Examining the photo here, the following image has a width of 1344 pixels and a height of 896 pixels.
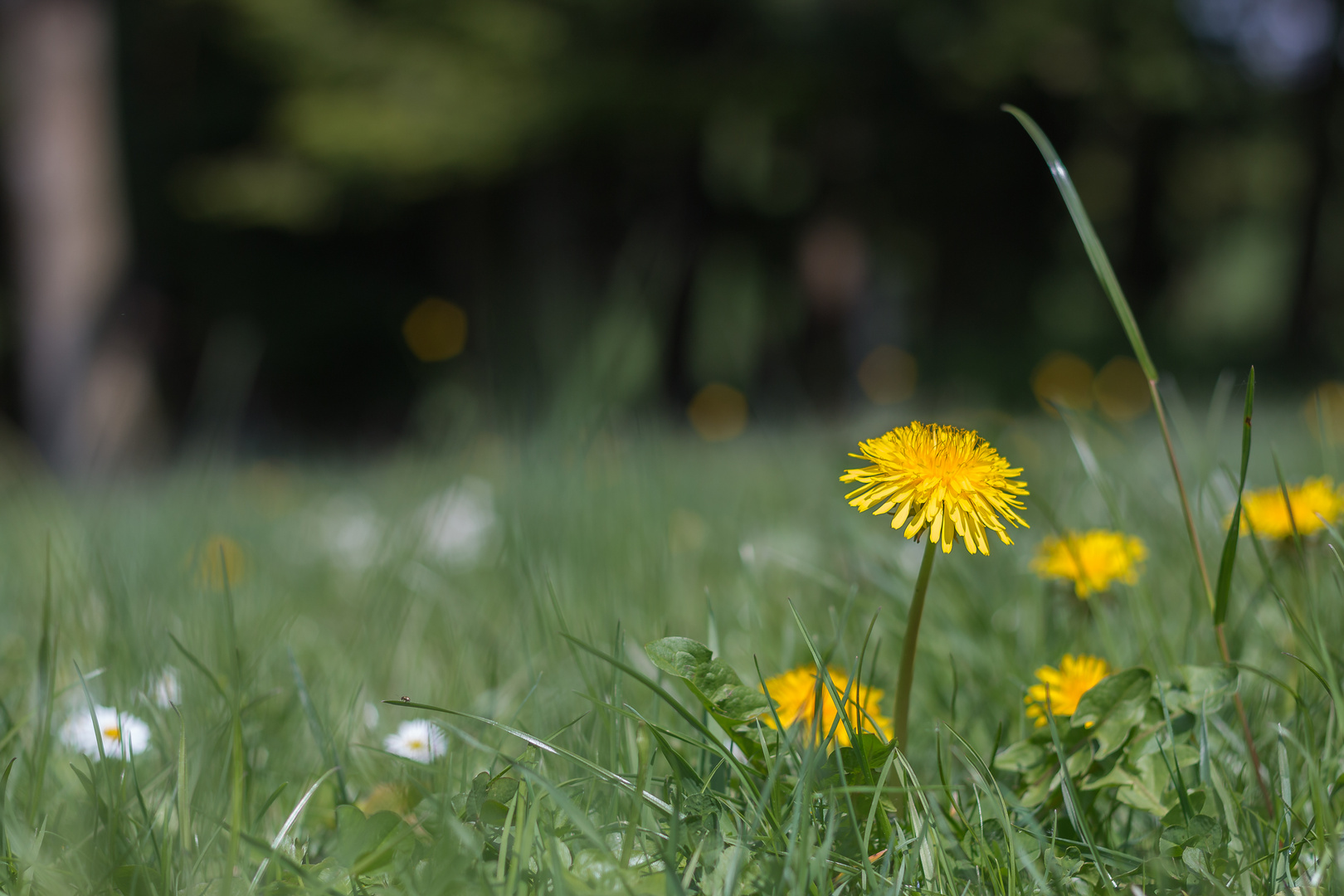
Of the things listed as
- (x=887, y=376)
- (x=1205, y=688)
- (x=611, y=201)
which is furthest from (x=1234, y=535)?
(x=611, y=201)

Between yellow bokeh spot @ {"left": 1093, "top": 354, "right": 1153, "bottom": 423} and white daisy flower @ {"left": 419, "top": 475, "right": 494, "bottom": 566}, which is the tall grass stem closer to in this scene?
white daisy flower @ {"left": 419, "top": 475, "right": 494, "bottom": 566}

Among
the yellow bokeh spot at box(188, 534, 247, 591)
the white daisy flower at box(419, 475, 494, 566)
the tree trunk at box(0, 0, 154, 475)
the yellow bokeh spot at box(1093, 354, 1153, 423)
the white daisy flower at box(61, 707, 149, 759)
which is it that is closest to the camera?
the white daisy flower at box(61, 707, 149, 759)

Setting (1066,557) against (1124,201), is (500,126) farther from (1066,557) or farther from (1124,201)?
(1124,201)

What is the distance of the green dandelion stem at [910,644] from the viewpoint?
2.11 feet

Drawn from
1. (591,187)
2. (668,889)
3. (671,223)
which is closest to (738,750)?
(668,889)

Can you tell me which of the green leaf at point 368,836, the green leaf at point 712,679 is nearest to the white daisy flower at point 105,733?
the green leaf at point 368,836

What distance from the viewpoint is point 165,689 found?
930 millimetres

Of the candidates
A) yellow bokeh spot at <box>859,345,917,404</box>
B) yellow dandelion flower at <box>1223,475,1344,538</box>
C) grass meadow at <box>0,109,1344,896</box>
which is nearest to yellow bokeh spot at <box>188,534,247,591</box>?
grass meadow at <box>0,109,1344,896</box>

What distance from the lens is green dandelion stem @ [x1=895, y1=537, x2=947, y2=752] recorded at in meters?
0.64

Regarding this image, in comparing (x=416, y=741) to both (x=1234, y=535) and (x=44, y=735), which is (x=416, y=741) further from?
(x=1234, y=535)

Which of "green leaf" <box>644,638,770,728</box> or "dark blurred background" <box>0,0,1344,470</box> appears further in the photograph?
"dark blurred background" <box>0,0,1344,470</box>

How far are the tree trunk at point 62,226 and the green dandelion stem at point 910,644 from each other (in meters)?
5.97

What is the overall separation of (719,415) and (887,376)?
1541 mm

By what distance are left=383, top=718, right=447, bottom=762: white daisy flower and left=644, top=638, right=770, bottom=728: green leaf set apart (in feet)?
0.84
